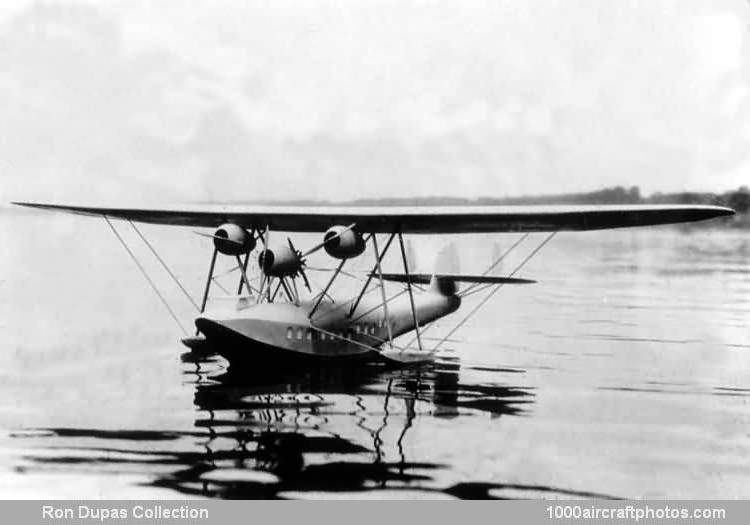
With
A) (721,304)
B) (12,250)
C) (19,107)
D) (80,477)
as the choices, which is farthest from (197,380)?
(12,250)

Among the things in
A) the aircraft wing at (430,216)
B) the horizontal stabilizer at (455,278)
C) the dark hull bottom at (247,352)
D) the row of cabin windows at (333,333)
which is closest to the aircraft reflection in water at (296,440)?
the dark hull bottom at (247,352)

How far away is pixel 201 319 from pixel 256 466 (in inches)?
218

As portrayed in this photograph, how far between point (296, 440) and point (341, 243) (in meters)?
6.02

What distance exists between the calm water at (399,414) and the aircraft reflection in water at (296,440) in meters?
0.04

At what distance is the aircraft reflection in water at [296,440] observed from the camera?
940 centimetres

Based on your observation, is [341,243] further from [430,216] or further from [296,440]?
[296,440]

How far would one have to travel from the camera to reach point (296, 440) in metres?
11.3


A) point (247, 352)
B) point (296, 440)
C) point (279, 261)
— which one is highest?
point (279, 261)

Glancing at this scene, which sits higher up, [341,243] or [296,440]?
[341,243]

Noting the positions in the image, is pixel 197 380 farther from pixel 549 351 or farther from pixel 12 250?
pixel 12 250

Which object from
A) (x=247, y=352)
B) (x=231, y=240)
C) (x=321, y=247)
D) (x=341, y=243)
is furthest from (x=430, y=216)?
(x=247, y=352)

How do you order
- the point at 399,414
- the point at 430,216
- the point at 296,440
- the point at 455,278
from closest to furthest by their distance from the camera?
1. the point at 296,440
2. the point at 399,414
3. the point at 430,216
4. the point at 455,278

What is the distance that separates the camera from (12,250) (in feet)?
154

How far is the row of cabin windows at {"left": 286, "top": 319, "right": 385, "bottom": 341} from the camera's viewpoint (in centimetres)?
1641
